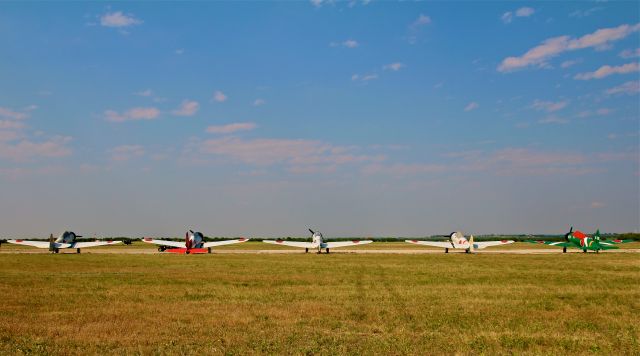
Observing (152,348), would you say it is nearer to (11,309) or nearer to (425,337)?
(425,337)

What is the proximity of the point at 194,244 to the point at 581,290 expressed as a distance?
153ft

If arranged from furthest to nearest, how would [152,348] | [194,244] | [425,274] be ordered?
[194,244] < [425,274] < [152,348]

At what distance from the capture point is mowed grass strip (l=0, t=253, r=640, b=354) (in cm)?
1116

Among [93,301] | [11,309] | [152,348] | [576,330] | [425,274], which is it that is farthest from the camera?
[425,274]

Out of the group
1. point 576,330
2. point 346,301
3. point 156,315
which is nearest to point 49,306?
point 156,315

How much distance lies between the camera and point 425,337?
11953 millimetres

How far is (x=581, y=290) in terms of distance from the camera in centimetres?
2175

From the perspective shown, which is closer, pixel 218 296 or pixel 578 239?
pixel 218 296

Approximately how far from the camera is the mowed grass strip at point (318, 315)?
11.2 metres

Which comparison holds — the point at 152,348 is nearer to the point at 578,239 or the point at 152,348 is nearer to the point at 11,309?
the point at 11,309

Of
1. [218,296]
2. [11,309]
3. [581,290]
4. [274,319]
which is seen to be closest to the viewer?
[274,319]

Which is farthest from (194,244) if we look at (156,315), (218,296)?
(156,315)

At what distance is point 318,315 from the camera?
49.4ft

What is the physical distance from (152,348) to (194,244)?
50752 millimetres
